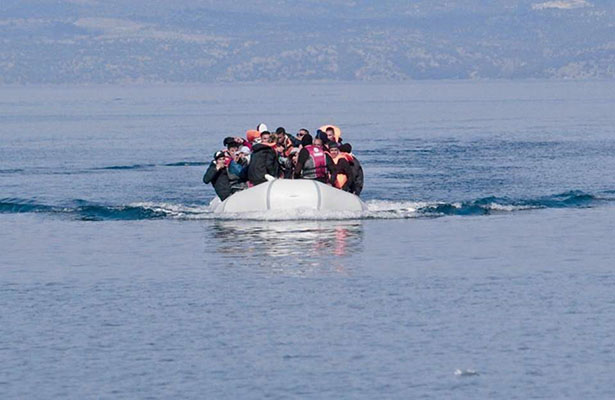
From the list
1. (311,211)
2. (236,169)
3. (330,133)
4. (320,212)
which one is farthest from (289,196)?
(330,133)

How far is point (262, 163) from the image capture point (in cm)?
3469

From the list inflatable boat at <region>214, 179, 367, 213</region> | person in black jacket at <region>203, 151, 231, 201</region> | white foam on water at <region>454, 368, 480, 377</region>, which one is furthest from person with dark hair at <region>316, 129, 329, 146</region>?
white foam on water at <region>454, 368, 480, 377</region>

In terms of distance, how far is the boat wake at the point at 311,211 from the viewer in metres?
34.8

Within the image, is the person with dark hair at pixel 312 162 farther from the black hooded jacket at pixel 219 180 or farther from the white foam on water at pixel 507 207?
the white foam on water at pixel 507 207

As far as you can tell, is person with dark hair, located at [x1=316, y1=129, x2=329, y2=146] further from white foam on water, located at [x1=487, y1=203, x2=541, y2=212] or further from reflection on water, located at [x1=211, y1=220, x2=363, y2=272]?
white foam on water, located at [x1=487, y1=203, x2=541, y2=212]

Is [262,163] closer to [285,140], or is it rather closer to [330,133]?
[285,140]

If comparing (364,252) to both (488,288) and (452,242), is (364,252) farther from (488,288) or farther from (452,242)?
(488,288)

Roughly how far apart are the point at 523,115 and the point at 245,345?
97.7 metres

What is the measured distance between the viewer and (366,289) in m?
25.1

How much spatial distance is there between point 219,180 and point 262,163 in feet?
4.35

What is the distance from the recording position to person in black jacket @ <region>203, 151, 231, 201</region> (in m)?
35.3

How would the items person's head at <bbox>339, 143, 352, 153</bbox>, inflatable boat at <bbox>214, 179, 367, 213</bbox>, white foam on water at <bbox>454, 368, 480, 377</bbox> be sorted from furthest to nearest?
person's head at <bbox>339, 143, 352, 153</bbox> < inflatable boat at <bbox>214, 179, 367, 213</bbox> < white foam on water at <bbox>454, 368, 480, 377</bbox>

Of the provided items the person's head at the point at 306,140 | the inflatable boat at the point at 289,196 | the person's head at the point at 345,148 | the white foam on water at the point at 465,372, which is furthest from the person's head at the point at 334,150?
the white foam on water at the point at 465,372

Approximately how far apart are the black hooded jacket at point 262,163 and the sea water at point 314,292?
1.00m
